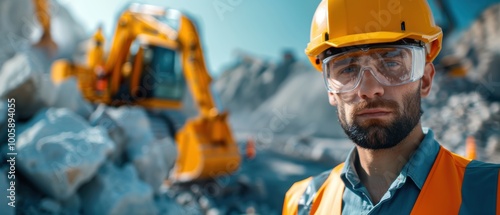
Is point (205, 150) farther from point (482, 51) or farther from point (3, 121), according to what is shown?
point (482, 51)

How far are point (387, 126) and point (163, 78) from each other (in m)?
7.94

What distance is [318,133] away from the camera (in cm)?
1917

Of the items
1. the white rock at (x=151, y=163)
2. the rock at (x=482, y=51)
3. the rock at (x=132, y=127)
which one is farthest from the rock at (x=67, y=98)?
the rock at (x=482, y=51)

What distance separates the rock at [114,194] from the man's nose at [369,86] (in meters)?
3.24

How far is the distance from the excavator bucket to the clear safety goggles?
4.61 metres

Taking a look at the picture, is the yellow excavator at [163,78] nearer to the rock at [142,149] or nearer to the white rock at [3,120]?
the rock at [142,149]

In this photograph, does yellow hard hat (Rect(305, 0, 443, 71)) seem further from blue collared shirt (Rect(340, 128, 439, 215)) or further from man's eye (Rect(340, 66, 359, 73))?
blue collared shirt (Rect(340, 128, 439, 215))

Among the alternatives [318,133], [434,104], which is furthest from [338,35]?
[318,133]

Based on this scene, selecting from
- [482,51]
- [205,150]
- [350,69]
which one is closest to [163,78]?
[205,150]

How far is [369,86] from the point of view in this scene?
1.05 m

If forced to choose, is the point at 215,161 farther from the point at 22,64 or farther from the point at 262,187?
the point at 22,64

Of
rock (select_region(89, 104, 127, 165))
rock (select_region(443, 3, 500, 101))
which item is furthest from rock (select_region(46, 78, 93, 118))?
rock (select_region(443, 3, 500, 101))

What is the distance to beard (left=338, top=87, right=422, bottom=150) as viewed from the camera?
102 cm

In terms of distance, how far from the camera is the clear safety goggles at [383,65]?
1075mm
